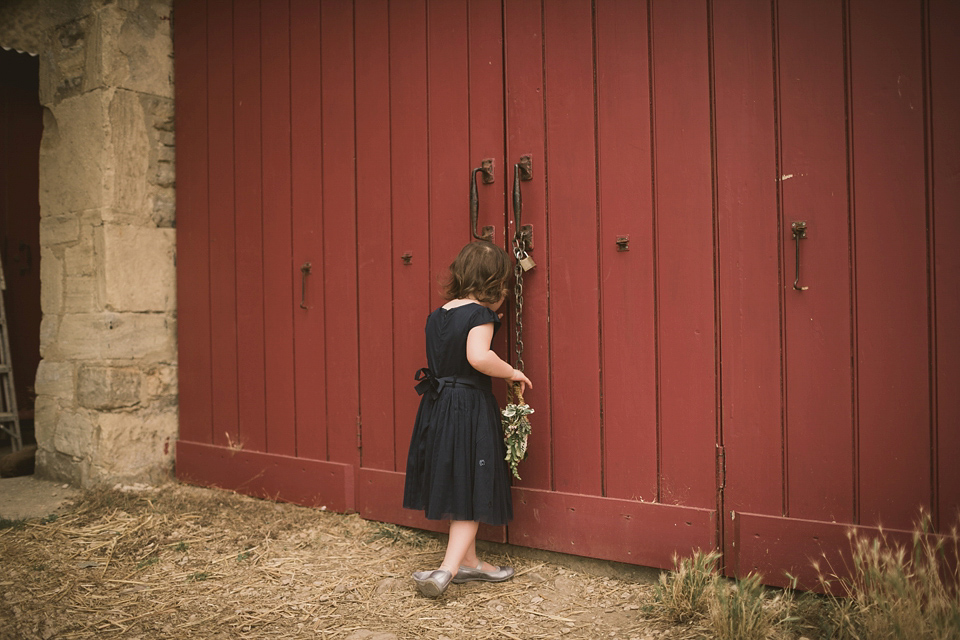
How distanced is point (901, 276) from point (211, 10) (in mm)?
3683

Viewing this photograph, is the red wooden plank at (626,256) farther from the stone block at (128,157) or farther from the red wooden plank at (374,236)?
the stone block at (128,157)

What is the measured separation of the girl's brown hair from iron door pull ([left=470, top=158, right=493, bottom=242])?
22 centimetres

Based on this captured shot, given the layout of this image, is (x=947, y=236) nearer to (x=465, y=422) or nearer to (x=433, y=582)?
(x=465, y=422)

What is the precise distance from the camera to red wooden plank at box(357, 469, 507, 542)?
3014 mm

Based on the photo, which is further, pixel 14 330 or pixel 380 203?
pixel 14 330

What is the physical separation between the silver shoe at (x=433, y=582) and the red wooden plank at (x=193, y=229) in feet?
6.42

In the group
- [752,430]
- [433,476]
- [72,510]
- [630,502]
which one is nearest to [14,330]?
[72,510]

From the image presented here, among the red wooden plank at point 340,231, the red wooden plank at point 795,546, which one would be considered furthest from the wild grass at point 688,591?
the red wooden plank at point 340,231

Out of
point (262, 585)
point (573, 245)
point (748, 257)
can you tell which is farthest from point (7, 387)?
point (748, 257)

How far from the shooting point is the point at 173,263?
392cm

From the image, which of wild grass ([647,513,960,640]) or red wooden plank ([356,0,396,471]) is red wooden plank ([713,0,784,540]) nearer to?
wild grass ([647,513,960,640])

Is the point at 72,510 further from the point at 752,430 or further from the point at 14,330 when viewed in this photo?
the point at 752,430

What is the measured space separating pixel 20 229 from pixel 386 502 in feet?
12.7

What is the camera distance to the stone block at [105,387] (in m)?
3.57
